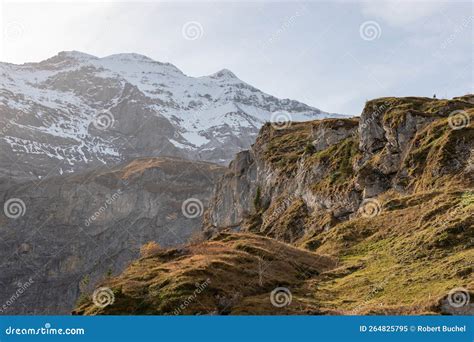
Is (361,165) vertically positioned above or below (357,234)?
above

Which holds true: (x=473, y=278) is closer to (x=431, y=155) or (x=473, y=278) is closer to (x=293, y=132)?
(x=431, y=155)

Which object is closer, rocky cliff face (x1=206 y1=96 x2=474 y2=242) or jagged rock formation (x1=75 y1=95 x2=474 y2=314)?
jagged rock formation (x1=75 y1=95 x2=474 y2=314)

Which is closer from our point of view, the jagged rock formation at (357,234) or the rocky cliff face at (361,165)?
the jagged rock formation at (357,234)

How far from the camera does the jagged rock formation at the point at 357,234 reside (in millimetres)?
38062

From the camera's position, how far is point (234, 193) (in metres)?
134

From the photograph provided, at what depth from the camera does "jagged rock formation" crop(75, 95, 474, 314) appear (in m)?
38.1

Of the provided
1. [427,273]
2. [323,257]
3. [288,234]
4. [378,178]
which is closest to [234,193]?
[288,234]

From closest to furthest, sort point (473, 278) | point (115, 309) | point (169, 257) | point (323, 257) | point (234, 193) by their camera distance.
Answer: point (473, 278) < point (115, 309) < point (169, 257) < point (323, 257) < point (234, 193)

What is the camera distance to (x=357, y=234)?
59.9 meters

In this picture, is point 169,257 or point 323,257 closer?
point 169,257

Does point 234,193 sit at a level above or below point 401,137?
above

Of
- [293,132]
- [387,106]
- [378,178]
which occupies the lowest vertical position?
[378,178]

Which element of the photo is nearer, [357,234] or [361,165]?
[357,234]

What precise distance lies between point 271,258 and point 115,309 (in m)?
18.9
